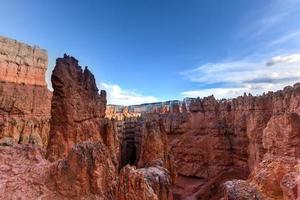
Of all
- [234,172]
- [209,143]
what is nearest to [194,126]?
[209,143]

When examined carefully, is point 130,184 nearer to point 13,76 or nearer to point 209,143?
point 209,143

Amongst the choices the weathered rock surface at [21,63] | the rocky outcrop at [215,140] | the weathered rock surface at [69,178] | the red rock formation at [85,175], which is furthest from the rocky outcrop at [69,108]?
the weathered rock surface at [21,63]

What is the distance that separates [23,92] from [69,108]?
26052mm

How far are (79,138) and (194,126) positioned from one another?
18.3m

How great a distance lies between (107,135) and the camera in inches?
510

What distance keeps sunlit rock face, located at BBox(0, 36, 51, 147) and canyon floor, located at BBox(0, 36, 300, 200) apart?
150mm

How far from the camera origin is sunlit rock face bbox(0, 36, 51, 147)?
2942cm

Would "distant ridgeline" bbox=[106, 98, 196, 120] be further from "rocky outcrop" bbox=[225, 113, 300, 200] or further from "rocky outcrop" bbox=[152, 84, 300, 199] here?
"rocky outcrop" bbox=[225, 113, 300, 200]

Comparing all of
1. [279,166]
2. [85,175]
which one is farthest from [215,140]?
[85,175]

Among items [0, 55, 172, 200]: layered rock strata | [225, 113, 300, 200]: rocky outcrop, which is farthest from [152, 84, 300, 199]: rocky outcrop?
[0, 55, 172, 200]: layered rock strata

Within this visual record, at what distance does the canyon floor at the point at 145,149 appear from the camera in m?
6.51

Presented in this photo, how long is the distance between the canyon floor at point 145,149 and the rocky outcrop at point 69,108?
0.04 m

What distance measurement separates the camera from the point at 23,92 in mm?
33438

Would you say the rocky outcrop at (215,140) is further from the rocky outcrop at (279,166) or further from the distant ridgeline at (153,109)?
the rocky outcrop at (279,166)
